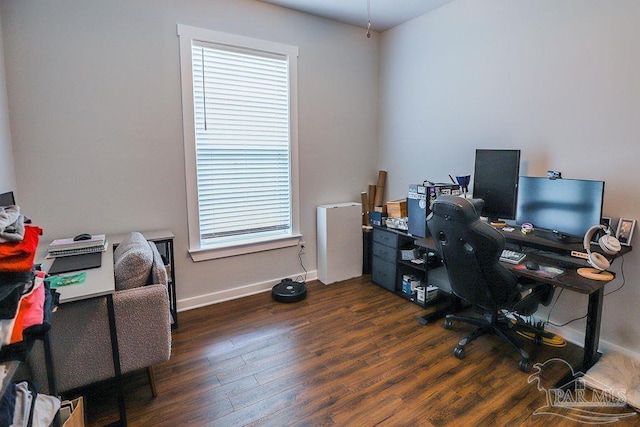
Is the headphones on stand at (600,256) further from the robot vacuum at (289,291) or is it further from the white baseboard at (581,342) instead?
the robot vacuum at (289,291)

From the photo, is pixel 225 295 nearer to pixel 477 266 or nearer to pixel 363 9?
pixel 477 266

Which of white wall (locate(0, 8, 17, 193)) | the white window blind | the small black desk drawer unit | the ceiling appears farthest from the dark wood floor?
the ceiling

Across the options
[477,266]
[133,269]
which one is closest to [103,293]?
[133,269]

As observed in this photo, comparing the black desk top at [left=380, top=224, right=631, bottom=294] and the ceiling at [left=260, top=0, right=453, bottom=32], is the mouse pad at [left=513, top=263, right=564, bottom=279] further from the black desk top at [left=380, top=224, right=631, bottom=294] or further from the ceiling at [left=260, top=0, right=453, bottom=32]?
the ceiling at [left=260, top=0, right=453, bottom=32]

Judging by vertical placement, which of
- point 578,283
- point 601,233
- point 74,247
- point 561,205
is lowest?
point 578,283

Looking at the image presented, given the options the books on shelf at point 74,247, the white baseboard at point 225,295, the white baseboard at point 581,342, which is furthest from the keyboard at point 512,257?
the books on shelf at point 74,247

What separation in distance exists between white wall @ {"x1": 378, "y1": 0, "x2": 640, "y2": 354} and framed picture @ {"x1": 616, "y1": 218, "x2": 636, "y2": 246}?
63 millimetres

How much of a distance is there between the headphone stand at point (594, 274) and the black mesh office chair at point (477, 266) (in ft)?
0.86

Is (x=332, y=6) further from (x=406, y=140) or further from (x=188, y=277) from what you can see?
(x=188, y=277)

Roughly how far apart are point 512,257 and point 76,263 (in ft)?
9.15

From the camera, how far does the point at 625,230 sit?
2205mm

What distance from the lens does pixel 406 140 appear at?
379cm

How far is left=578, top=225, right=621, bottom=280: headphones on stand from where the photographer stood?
6.50ft

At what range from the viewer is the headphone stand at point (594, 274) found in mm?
1945
